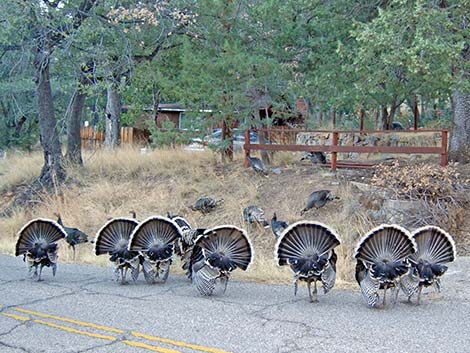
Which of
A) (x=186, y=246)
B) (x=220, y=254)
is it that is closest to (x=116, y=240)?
(x=186, y=246)

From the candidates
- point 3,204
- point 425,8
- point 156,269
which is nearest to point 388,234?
point 156,269

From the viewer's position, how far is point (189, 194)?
53.5 ft

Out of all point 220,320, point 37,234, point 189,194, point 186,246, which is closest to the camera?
point 220,320

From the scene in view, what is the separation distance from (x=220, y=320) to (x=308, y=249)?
1.43 m

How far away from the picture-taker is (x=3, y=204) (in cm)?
1900

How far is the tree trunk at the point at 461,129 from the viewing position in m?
15.1

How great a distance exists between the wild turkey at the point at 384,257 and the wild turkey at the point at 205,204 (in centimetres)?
767

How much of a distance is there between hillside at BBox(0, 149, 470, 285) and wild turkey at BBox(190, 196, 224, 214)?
138 mm

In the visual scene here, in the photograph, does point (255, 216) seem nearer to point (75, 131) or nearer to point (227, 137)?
point (227, 137)

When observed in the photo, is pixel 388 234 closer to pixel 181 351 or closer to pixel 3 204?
pixel 181 351

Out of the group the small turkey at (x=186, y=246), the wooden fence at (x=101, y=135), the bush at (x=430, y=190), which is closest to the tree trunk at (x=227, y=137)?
the bush at (x=430, y=190)

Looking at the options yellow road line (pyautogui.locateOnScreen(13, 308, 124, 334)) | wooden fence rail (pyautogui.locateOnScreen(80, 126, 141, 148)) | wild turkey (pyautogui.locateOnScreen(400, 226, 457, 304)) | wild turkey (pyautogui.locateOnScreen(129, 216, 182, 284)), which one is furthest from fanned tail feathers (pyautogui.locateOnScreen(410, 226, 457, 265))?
wooden fence rail (pyautogui.locateOnScreen(80, 126, 141, 148))

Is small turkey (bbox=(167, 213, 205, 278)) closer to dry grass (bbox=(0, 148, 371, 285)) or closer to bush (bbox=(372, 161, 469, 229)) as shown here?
dry grass (bbox=(0, 148, 371, 285))

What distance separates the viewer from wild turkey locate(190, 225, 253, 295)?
8.30m
